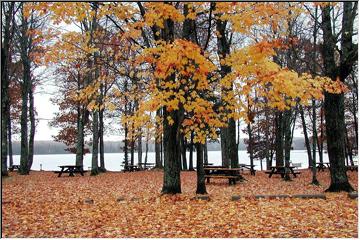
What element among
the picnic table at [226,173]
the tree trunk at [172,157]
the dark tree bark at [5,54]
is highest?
the dark tree bark at [5,54]

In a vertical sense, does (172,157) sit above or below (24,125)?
below

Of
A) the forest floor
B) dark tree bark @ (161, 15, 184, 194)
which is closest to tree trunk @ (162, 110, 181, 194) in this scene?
dark tree bark @ (161, 15, 184, 194)

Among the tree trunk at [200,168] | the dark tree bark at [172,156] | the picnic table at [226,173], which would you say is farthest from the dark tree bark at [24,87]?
the tree trunk at [200,168]

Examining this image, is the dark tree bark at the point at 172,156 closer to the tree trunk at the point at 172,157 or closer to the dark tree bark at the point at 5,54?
the tree trunk at the point at 172,157

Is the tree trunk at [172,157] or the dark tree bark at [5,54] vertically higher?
the dark tree bark at [5,54]

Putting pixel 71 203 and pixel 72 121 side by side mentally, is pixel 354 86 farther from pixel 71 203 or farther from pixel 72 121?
pixel 72 121

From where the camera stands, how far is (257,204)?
989 cm

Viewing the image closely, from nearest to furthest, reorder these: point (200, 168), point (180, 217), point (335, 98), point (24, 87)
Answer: point (180, 217), point (200, 168), point (335, 98), point (24, 87)

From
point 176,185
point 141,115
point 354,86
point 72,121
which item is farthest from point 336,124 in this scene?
point 72,121

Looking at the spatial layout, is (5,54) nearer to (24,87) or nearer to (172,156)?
(172,156)

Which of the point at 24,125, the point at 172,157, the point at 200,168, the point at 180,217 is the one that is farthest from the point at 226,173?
the point at 24,125

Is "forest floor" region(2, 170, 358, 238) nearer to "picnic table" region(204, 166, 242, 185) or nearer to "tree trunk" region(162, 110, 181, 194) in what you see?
"tree trunk" region(162, 110, 181, 194)

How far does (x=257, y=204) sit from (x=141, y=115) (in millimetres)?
3975

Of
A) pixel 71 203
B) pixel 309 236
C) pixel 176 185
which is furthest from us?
pixel 176 185
